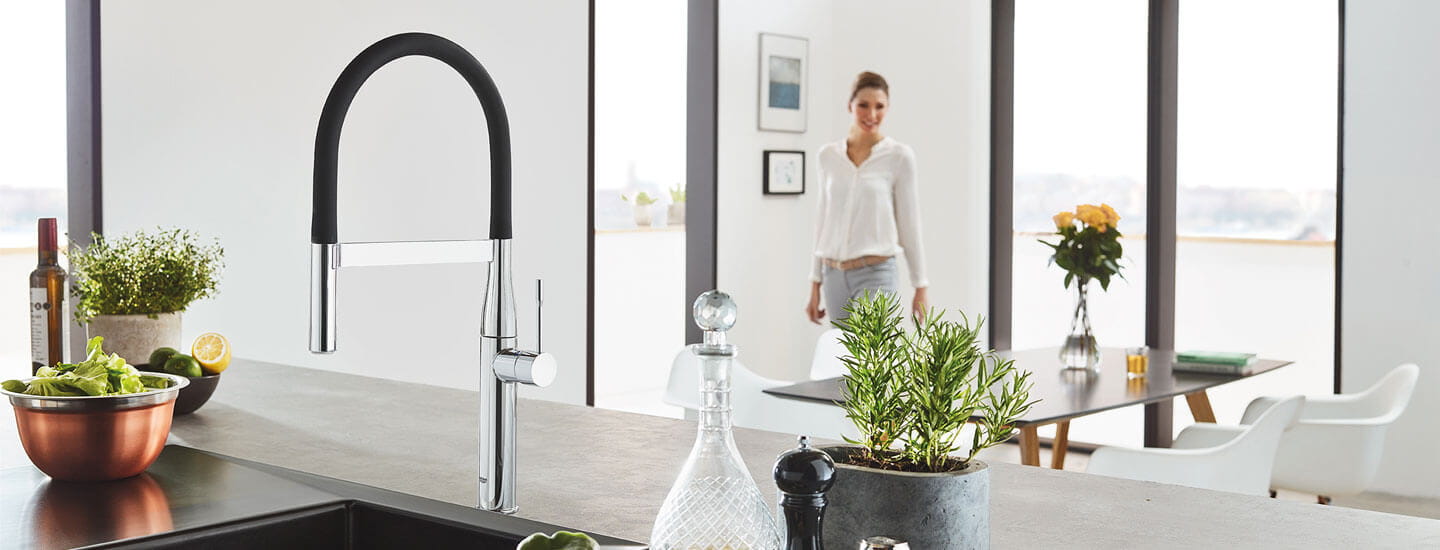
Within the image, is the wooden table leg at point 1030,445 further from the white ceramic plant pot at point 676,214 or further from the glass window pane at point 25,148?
the white ceramic plant pot at point 676,214

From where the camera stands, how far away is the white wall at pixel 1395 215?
4.98 metres

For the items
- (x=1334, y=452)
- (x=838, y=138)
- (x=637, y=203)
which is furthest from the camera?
(x=637, y=203)

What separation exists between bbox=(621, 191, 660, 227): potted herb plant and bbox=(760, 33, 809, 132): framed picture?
202 cm

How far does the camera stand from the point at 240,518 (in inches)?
52.2

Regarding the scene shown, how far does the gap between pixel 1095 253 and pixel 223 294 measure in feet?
8.95

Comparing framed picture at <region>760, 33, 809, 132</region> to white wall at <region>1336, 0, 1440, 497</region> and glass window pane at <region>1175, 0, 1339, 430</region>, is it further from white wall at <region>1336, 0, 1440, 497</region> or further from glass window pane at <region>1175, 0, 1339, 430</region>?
white wall at <region>1336, 0, 1440, 497</region>

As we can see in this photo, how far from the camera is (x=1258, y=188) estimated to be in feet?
18.4

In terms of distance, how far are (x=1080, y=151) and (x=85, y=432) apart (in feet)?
17.4

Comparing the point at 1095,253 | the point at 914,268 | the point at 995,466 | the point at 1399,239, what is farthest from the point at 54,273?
the point at 1399,239

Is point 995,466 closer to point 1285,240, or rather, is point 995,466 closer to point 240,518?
point 240,518

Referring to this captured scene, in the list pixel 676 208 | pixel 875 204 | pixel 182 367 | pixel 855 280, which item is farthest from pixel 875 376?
pixel 676 208

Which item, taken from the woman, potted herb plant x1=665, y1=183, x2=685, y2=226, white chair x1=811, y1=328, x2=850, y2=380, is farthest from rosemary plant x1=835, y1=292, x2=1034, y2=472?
potted herb plant x1=665, y1=183, x2=685, y2=226

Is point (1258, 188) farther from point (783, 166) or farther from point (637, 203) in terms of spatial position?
point (637, 203)

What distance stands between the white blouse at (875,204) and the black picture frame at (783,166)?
70cm
